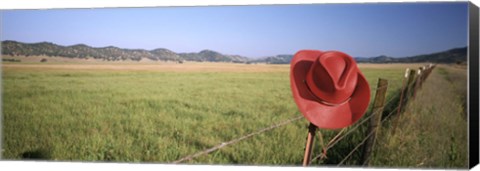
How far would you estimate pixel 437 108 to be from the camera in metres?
5.27

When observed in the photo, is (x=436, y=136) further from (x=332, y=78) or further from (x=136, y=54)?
(x=136, y=54)

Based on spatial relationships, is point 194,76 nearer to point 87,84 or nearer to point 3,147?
point 87,84

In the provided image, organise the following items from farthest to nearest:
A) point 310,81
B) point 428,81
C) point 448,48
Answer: point 428,81 < point 448,48 < point 310,81

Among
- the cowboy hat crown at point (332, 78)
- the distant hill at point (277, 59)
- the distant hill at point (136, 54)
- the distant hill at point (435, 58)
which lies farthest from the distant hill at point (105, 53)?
the cowboy hat crown at point (332, 78)

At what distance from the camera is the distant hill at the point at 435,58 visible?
4984mm

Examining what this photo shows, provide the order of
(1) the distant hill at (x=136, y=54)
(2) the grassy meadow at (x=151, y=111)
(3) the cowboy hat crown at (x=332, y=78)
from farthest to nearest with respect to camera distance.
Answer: (2) the grassy meadow at (x=151, y=111) < (1) the distant hill at (x=136, y=54) < (3) the cowboy hat crown at (x=332, y=78)

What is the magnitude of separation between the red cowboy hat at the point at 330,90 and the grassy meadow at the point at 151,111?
1.98 m

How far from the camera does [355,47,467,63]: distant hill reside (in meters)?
4.98

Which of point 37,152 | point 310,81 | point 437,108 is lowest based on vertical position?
point 37,152

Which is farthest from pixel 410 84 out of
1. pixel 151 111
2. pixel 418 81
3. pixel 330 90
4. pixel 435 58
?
pixel 330 90

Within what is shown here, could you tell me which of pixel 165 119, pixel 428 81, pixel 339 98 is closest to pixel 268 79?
pixel 165 119

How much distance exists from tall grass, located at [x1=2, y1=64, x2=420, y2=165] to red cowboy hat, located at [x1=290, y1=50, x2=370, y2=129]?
1.99 meters

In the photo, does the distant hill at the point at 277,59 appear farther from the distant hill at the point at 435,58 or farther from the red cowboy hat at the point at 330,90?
the red cowboy hat at the point at 330,90

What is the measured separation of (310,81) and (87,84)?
3192mm
